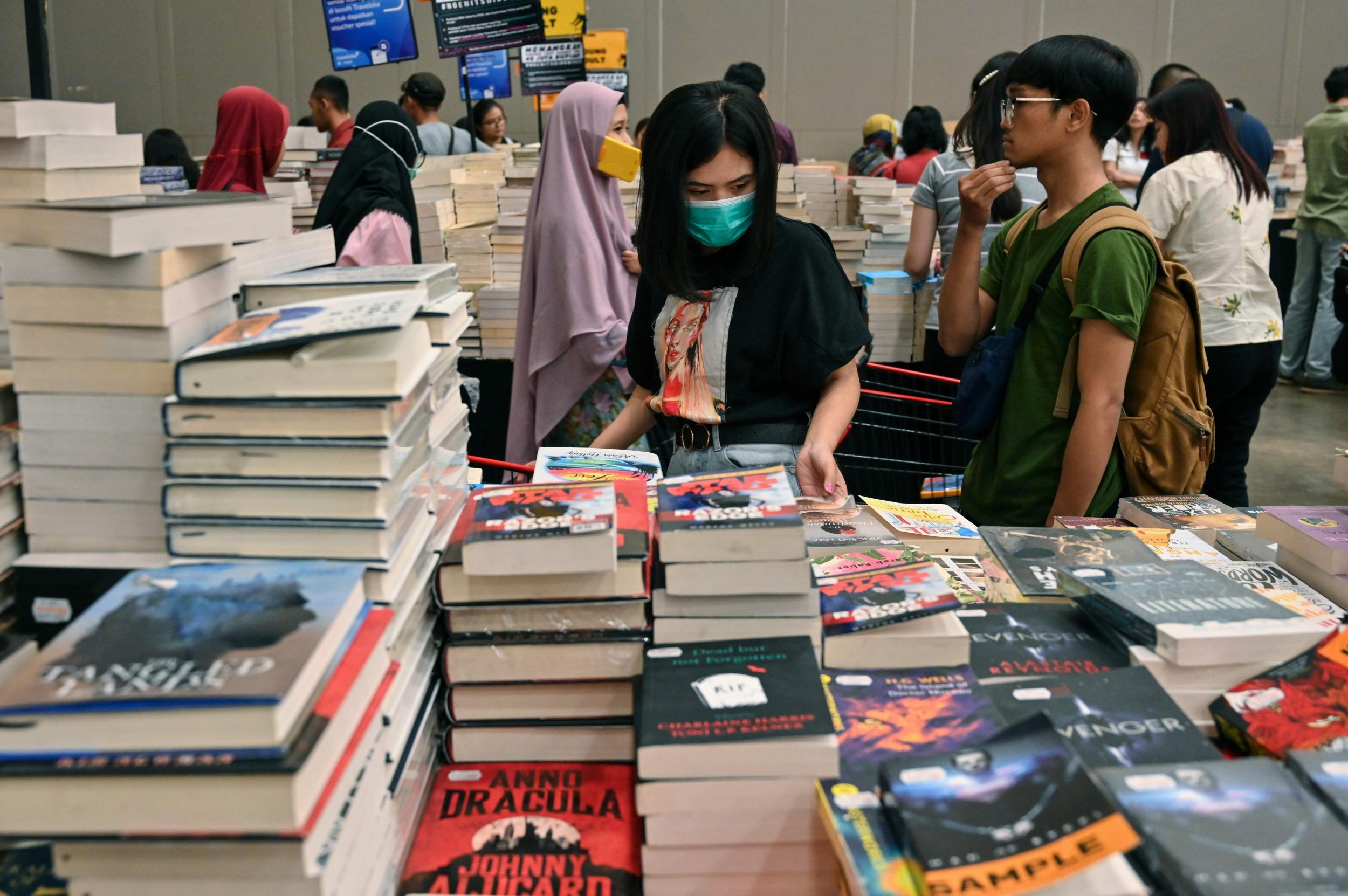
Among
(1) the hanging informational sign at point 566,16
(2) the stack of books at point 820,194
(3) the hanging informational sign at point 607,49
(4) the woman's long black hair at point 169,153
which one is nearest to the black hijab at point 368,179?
(2) the stack of books at point 820,194

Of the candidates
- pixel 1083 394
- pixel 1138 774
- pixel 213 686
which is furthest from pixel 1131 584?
pixel 213 686

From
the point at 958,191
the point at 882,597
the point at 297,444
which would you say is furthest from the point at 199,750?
the point at 958,191

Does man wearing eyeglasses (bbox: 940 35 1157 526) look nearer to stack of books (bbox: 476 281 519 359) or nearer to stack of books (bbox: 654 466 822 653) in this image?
stack of books (bbox: 654 466 822 653)

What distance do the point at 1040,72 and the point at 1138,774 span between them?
1522 millimetres

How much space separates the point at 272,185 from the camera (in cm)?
585

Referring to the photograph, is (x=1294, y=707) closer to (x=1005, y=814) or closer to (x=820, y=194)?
(x=1005, y=814)

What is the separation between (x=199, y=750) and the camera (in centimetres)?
93

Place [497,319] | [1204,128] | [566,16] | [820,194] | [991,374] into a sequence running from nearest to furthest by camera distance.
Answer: [991,374]
[1204,128]
[497,319]
[820,194]
[566,16]

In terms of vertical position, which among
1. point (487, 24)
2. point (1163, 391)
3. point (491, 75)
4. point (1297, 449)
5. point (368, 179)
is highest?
point (491, 75)

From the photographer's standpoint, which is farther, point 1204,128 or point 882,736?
point 1204,128

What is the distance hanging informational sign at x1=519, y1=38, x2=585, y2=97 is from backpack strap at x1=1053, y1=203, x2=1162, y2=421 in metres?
4.67

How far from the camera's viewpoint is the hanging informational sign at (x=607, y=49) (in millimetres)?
8203

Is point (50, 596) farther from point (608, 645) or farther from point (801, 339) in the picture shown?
point (801, 339)

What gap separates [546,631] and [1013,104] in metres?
1.53
